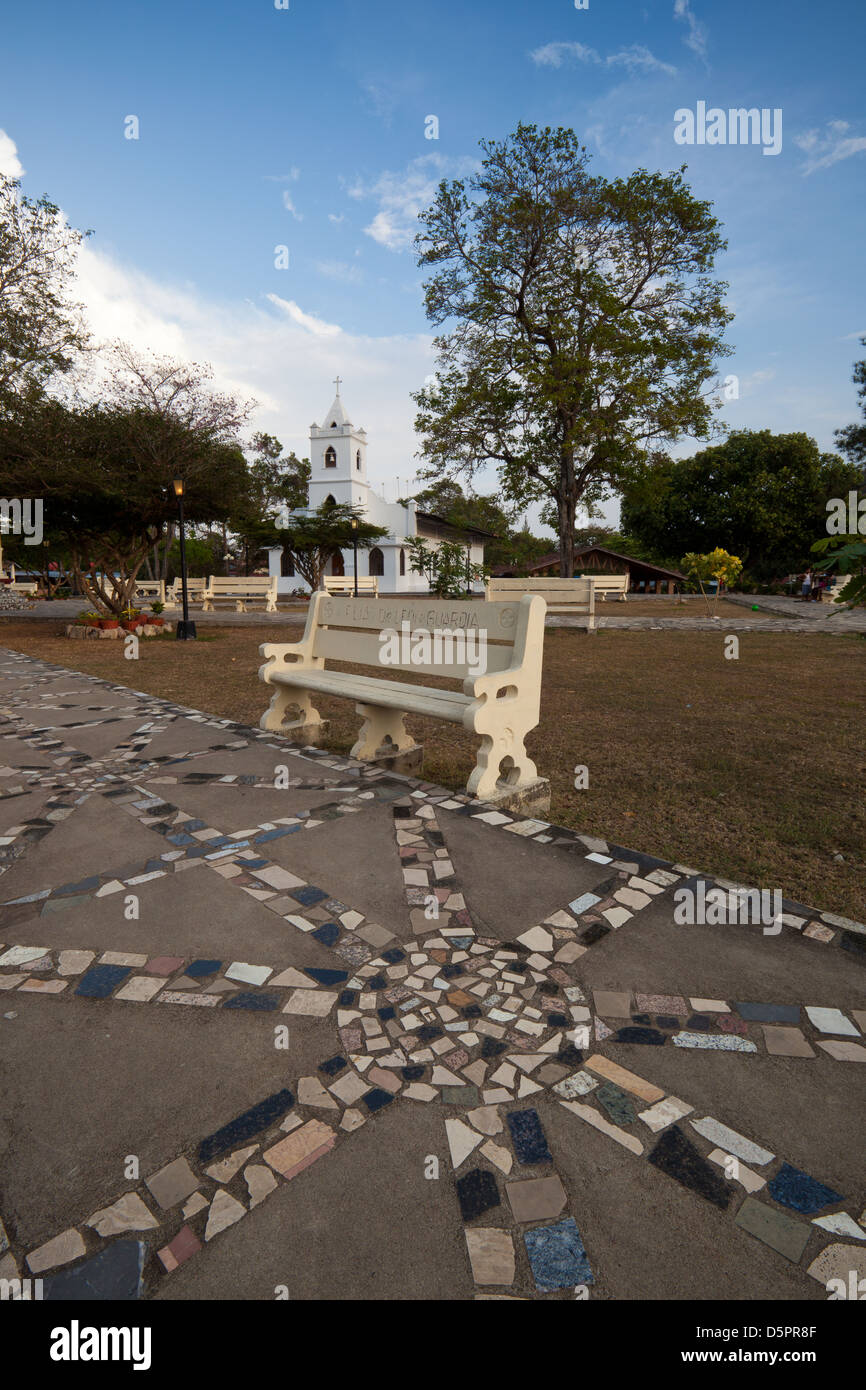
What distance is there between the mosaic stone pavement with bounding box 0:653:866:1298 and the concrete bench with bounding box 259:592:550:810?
401 mm

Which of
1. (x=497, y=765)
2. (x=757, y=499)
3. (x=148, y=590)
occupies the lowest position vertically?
(x=497, y=765)

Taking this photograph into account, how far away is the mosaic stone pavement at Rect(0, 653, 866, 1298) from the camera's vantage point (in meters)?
1.27

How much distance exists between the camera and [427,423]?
21.7 metres

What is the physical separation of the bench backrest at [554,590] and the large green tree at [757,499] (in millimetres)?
27732

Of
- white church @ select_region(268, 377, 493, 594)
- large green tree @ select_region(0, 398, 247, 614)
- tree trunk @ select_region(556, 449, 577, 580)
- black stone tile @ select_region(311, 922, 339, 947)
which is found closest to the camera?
black stone tile @ select_region(311, 922, 339, 947)

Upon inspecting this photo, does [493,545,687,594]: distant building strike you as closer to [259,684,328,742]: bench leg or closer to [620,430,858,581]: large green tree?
[620,430,858,581]: large green tree

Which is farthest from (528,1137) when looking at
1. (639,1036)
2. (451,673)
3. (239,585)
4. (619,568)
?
(619,568)

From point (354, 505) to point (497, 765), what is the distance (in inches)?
1467

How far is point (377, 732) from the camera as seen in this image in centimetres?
449

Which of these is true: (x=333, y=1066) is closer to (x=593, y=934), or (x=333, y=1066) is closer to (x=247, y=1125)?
(x=247, y=1125)

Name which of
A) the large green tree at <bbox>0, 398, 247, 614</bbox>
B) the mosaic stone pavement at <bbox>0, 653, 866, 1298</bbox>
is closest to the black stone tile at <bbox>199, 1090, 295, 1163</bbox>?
the mosaic stone pavement at <bbox>0, 653, 866, 1298</bbox>
